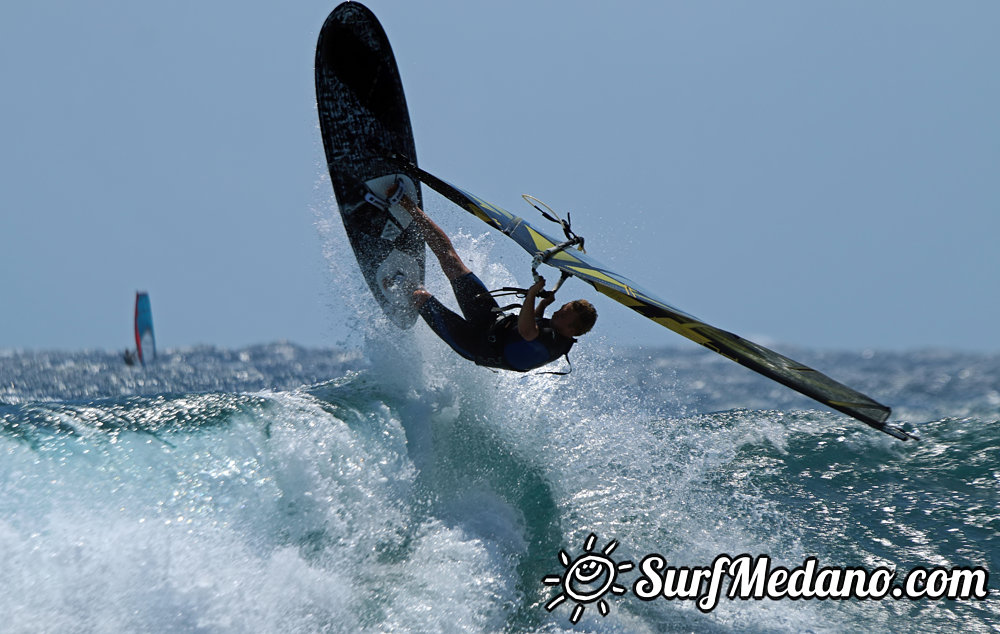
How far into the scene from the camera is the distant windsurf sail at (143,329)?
16984 mm

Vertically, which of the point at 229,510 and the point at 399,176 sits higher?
the point at 399,176

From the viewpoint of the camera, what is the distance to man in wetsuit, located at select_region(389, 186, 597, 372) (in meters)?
5.49

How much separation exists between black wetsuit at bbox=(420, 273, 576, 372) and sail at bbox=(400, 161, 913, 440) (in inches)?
19.8

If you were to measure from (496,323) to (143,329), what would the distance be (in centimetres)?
1366

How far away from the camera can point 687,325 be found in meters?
4.98

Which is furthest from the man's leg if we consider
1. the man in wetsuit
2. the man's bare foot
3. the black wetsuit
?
the man's bare foot

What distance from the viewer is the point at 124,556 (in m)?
4.31

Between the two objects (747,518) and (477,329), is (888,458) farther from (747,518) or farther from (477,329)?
(477,329)

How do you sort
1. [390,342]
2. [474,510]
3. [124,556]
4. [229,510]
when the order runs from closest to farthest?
[124,556] < [229,510] < [474,510] < [390,342]

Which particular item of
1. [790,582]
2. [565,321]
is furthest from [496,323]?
[790,582]

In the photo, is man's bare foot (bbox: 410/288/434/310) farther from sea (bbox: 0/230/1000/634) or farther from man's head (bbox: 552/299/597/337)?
man's head (bbox: 552/299/597/337)

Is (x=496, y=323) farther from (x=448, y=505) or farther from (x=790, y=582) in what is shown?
(x=790, y=582)

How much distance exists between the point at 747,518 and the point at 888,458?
253 cm

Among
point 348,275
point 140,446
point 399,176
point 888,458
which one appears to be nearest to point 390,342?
point 348,275
